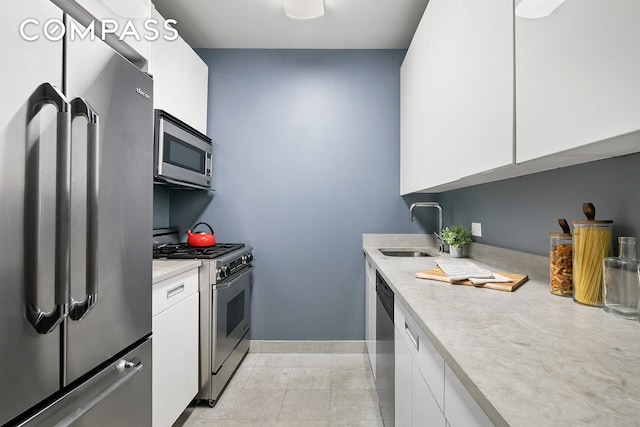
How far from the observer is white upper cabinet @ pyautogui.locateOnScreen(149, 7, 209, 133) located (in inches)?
75.2

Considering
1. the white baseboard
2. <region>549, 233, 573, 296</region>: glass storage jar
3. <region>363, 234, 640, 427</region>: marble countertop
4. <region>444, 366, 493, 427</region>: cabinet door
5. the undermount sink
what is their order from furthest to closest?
the white baseboard, the undermount sink, <region>549, 233, 573, 296</region>: glass storage jar, <region>444, 366, 493, 427</region>: cabinet door, <region>363, 234, 640, 427</region>: marble countertop

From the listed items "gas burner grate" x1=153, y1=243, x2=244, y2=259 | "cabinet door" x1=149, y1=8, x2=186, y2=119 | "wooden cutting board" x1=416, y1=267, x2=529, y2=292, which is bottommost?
"wooden cutting board" x1=416, y1=267, x2=529, y2=292

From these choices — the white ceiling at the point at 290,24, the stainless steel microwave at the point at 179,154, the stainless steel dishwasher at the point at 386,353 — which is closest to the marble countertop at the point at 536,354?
the stainless steel dishwasher at the point at 386,353

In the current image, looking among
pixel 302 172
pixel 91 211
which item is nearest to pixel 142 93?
pixel 91 211

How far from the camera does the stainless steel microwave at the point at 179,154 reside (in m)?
1.90

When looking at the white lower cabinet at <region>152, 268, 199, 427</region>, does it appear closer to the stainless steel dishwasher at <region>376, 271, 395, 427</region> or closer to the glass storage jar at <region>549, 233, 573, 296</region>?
the stainless steel dishwasher at <region>376, 271, 395, 427</region>

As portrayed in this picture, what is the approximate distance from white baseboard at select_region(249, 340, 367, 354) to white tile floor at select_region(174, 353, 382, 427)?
8 cm

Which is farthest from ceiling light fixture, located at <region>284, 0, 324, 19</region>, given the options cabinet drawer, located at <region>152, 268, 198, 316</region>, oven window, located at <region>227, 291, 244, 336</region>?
oven window, located at <region>227, 291, 244, 336</region>

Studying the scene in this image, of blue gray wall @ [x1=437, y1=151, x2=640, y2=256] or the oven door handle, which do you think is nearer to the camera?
blue gray wall @ [x1=437, y1=151, x2=640, y2=256]

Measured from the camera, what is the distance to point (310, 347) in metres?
2.77

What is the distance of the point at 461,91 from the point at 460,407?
1186 mm

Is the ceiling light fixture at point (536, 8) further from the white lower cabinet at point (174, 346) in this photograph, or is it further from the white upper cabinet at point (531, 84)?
the white lower cabinet at point (174, 346)

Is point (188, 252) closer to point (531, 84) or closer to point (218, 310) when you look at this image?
point (218, 310)

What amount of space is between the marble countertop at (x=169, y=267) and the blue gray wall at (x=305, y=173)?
932 mm
